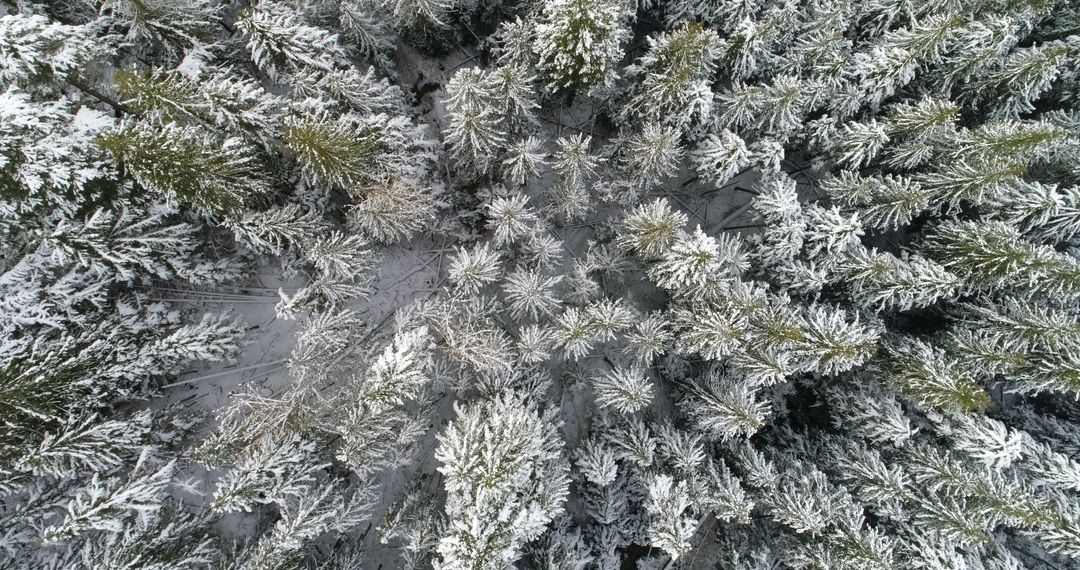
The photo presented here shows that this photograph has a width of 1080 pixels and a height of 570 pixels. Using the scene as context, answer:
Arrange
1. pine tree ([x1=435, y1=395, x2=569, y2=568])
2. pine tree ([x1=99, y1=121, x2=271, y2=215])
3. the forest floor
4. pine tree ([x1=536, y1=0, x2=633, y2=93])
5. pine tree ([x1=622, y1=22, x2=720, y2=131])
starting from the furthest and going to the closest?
the forest floor → pine tree ([x1=622, y1=22, x2=720, y2=131]) → pine tree ([x1=536, y1=0, x2=633, y2=93]) → pine tree ([x1=99, y1=121, x2=271, y2=215]) → pine tree ([x1=435, y1=395, x2=569, y2=568])


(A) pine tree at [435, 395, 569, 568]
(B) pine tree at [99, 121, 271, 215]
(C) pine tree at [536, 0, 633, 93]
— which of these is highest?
(C) pine tree at [536, 0, 633, 93]

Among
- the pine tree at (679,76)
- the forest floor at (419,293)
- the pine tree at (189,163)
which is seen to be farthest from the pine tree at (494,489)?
the pine tree at (679,76)

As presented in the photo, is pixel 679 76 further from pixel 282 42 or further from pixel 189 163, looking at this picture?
pixel 189 163

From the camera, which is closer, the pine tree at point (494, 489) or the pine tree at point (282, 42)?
the pine tree at point (494, 489)

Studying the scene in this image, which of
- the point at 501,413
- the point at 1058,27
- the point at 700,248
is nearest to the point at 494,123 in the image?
the point at 700,248

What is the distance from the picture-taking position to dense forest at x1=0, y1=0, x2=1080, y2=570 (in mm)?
10297

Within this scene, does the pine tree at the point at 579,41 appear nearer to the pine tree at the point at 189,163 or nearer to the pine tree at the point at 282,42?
the pine tree at the point at 282,42

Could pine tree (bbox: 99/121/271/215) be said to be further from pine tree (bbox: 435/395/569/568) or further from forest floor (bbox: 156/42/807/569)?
pine tree (bbox: 435/395/569/568)

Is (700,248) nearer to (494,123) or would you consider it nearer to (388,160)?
(494,123)

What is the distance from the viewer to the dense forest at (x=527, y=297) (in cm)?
Answer: 1030

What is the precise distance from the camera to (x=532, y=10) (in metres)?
12.8

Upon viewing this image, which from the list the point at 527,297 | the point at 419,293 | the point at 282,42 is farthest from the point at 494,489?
the point at 282,42

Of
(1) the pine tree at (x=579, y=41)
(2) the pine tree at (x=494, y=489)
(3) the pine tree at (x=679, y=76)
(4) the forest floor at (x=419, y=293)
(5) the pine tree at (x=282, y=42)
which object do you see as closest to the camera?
(2) the pine tree at (x=494, y=489)

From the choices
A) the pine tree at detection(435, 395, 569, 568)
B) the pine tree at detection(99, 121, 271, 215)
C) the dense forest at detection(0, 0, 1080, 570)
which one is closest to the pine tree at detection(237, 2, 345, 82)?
the dense forest at detection(0, 0, 1080, 570)
